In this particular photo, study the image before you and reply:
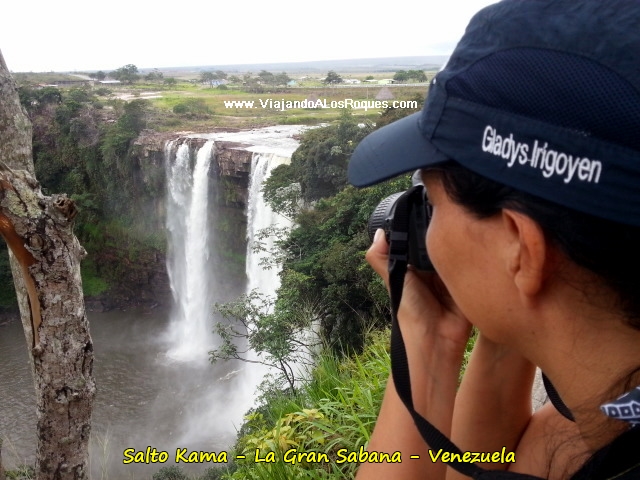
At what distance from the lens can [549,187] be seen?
694mm

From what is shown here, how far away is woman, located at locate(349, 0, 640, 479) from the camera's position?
26.0 inches

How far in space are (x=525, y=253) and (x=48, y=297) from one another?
9.64 feet

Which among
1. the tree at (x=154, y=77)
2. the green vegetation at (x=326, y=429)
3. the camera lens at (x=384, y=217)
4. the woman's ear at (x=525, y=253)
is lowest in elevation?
the green vegetation at (x=326, y=429)

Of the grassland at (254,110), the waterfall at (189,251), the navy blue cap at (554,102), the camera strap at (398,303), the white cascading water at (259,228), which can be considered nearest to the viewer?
the navy blue cap at (554,102)

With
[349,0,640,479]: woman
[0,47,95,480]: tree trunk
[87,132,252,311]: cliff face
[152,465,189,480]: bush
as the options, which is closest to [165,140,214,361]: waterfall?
[87,132,252,311]: cliff face

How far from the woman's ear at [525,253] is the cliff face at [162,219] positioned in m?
16.3

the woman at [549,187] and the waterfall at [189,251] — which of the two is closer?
the woman at [549,187]

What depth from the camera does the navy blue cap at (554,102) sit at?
651 millimetres

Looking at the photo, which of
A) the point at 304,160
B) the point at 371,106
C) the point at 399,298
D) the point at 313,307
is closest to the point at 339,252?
the point at 313,307

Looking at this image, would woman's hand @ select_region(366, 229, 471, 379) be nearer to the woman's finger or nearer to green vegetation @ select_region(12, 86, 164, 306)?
the woman's finger

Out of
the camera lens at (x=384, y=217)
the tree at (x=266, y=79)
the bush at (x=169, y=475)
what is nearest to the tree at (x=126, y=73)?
the tree at (x=266, y=79)

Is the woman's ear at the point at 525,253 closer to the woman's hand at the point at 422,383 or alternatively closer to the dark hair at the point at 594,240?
the dark hair at the point at 594,240

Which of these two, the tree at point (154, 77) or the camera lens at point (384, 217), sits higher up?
the tree at point (154, 77)

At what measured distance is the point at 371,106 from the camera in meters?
18.5
